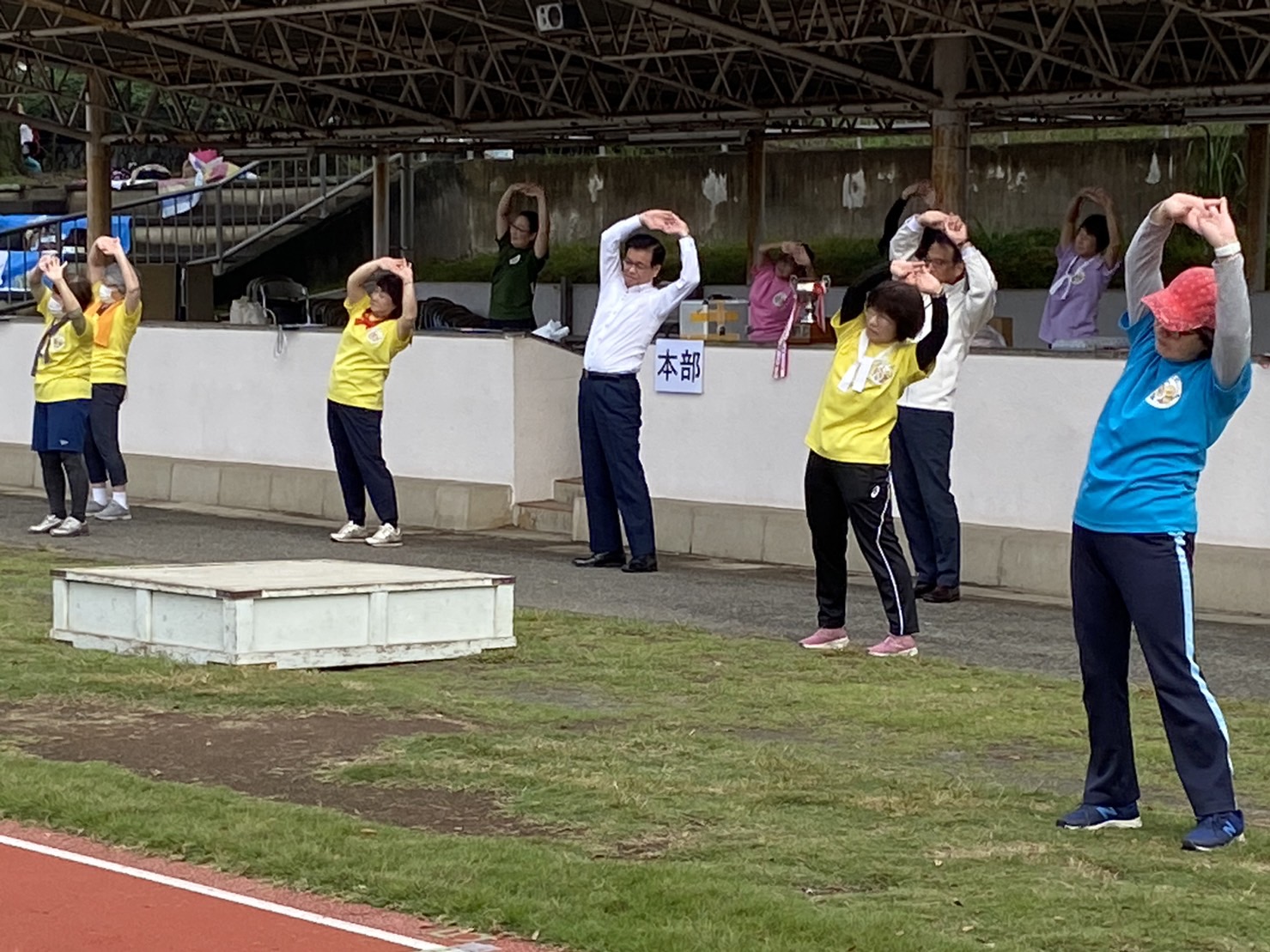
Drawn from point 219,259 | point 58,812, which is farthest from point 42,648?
point 219,259

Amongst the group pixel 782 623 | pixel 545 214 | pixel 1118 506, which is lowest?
pixel 782 623

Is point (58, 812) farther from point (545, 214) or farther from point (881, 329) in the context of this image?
point (545, 214)

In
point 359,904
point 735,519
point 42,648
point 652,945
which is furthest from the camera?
point 735,519

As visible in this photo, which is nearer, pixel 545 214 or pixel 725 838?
pixel 725 838

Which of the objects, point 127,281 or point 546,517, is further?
point 546,517

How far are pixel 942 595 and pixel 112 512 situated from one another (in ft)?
23.0

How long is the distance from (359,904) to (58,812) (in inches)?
57.3

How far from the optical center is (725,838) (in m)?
6.69

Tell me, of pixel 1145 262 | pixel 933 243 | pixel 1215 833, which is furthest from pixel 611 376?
pixel 1215 833

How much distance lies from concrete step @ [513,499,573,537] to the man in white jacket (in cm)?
392

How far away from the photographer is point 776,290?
20.8m

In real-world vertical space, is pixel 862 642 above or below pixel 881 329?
below

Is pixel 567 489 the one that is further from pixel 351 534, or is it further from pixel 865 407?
pixel 865 407

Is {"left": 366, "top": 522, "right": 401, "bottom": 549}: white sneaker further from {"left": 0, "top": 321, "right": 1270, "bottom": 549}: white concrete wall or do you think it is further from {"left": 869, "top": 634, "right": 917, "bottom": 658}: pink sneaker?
{"left": 869, "top": 634, "right": 917, "bottom": 658}: pink sneaker
